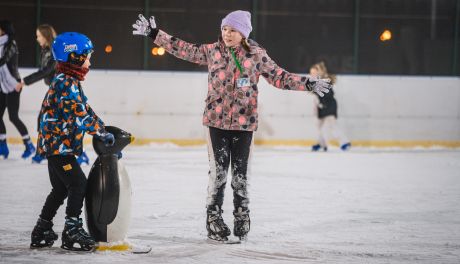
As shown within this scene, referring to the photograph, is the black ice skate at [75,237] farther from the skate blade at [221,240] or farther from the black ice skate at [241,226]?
the black ice skate at [241,226]

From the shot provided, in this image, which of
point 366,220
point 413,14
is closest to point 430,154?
point 413,14

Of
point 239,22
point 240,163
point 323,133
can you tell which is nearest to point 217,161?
point 240,163

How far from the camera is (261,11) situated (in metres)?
14.1

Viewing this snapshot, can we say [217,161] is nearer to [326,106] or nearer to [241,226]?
[241,226]

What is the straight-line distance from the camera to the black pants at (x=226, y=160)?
5.07m

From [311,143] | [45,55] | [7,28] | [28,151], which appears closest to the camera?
[45,55]

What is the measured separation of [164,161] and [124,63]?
15.6 ft

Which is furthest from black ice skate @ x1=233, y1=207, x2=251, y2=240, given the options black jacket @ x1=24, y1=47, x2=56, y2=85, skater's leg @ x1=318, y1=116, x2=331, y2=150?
skater's leg @ x1=318, y1=116, x2=331, y2=150

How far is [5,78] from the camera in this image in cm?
962

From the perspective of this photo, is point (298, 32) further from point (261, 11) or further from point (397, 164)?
point (397, 164)

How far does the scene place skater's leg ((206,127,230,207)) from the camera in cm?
506

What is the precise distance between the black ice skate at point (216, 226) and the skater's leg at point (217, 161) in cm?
Result: 5

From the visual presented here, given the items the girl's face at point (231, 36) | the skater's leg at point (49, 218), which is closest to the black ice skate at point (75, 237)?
the skater's leg at point (49, 218)

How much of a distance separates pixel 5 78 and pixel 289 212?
187 inches
